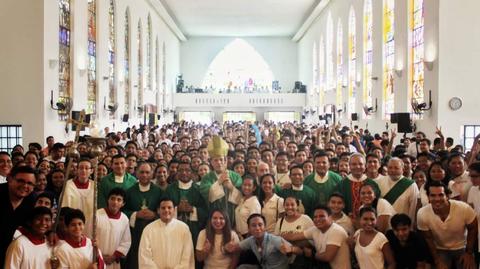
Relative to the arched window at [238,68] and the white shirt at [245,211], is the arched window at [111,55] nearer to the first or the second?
the white shirt at [245,211]

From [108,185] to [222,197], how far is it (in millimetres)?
1525

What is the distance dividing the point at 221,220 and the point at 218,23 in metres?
34.5

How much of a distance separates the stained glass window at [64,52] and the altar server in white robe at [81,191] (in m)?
9.93

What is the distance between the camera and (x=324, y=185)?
26.9 ft

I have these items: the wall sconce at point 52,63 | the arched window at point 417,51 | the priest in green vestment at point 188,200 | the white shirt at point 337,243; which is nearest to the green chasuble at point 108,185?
the priest in green vestment at point 188,200

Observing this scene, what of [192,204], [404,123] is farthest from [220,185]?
[404,123]

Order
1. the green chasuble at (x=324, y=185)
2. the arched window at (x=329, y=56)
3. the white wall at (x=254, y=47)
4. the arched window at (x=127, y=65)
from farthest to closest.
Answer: the white wall at (x=254, y=47) → the arched window at (x=329, y=56) → the arched window at (x=127, y=65) → the green chasuble at (x=324, y=185)

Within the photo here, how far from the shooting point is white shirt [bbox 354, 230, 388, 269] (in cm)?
604

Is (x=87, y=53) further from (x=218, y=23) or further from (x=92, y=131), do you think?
(x=218, y=23)

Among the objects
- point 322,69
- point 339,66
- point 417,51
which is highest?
point 322,69

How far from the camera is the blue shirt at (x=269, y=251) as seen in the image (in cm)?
657

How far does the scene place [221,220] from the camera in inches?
263

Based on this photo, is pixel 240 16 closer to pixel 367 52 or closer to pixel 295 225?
pixel 367 52

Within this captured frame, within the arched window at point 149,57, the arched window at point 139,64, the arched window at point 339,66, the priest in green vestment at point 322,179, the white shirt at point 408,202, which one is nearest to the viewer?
the white shirt at point 408,202
